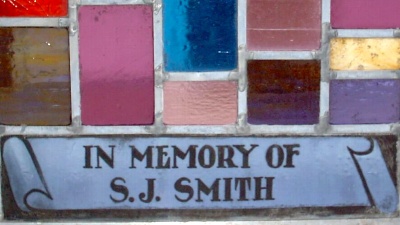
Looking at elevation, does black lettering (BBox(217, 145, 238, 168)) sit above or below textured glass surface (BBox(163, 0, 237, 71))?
below

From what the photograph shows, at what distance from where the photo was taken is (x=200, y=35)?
6.47 feet

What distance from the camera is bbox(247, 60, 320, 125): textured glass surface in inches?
78.3

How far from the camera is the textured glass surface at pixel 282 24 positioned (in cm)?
197

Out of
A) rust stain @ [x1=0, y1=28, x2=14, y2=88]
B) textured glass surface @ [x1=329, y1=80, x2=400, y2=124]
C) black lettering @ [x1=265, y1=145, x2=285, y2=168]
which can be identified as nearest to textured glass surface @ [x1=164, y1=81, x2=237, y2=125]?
black lettering @ [x1=265, y1=145, x2=285, y2=168]

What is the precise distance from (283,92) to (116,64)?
0.56m

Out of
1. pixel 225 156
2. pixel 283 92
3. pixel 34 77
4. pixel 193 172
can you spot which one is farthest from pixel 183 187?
pixel 34 77

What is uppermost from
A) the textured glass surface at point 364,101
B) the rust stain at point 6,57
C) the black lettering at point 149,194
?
the rust stain at point 6,57

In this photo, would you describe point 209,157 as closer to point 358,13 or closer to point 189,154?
point 189,154

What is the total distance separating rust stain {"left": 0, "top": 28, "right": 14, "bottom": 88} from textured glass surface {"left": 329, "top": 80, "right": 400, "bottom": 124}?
106 centimetres

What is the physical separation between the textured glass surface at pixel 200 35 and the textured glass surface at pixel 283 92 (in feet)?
0.33

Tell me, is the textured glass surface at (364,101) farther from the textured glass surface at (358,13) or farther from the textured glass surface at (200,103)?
the textured glass surface at (200,103)

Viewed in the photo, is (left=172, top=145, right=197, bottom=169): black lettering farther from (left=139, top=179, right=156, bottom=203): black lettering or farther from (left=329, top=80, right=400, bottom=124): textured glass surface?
(left=329, top=80, right=400, bottom=124): textured glass surface

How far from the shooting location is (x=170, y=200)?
6.70 feet

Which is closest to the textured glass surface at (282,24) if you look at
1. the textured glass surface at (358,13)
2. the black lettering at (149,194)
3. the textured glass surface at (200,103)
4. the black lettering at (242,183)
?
the textured glass surface at (358,13)
